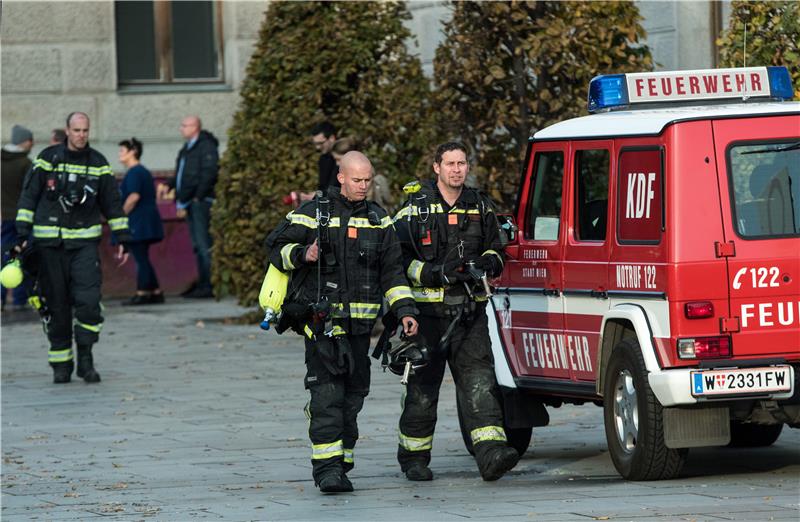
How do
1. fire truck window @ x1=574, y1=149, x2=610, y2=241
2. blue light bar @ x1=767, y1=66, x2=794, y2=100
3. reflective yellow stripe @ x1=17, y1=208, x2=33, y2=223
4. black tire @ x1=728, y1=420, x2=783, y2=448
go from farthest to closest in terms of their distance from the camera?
1. reflective yellow stripe @ x1=17, y1=208, x2=33, y2=223
2. black tire @ x1=728, y1=420, x2=783, y2=448
3. blue light bar @ x1=767, y1=66, x2=794, y2=100
4. fire truck window @ x1=574, y1=149, x2=610, y2=241

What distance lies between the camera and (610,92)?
9.49 metres

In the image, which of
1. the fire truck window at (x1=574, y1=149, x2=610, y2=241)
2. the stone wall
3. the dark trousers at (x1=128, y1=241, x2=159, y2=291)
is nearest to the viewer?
the fire truck window at (x1=574, y1=149, x2=610, y2=241)

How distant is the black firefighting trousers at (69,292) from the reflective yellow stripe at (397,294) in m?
5.62

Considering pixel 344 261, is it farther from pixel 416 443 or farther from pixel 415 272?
pixel 416 443

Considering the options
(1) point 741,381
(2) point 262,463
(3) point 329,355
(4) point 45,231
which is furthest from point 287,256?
(4) point 45,231

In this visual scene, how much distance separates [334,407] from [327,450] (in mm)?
238

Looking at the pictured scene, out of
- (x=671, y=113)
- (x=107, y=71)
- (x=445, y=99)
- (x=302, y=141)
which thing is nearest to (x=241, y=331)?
(x=302, y=141)

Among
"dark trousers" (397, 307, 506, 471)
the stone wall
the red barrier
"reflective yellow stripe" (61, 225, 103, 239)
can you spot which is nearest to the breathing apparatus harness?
"reflective yellow stripe" (61, 225, 103, 239)

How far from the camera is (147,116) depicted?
22.8m

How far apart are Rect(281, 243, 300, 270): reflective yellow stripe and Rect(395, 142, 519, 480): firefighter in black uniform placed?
0.69 metres

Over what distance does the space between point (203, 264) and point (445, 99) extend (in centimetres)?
760

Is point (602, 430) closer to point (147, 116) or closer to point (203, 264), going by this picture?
point (203, 264)

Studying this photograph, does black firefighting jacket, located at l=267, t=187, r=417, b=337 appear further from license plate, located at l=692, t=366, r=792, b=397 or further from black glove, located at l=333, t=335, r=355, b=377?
license plate, located at l=692, t=366, r=792, b=397

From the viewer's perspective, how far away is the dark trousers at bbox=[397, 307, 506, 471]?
939 centimetres
